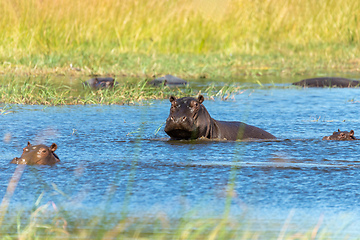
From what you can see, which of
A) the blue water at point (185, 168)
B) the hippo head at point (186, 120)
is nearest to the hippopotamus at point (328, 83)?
the blue water at point (185, 168)

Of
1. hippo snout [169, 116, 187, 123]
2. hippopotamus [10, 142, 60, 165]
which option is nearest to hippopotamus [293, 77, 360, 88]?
hippo snout [169, 116, 187, 123]

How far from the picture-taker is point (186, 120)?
645 cm

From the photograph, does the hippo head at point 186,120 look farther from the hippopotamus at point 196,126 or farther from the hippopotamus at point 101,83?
the hippopotamus at point 101,83

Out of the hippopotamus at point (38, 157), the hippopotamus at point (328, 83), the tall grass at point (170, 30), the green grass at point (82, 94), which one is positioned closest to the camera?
the hippopotamus at point (38, 157)

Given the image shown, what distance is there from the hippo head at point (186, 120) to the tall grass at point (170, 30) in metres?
6.62

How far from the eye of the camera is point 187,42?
16.7 metres

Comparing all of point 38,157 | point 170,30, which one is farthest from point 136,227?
point 170,30

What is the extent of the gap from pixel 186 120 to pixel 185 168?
1.17 metres

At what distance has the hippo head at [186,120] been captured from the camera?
254 inches

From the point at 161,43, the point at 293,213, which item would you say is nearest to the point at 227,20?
the point at 161,43

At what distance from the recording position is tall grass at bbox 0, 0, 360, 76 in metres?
14.1

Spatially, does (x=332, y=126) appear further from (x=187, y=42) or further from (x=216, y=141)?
(x=187, y=42)

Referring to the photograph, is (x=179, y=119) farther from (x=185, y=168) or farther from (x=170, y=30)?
(x=170, y=30)

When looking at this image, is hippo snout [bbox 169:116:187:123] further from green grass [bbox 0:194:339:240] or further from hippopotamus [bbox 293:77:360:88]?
hippopotamus [bbox 293:77:360:88]
